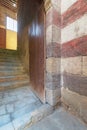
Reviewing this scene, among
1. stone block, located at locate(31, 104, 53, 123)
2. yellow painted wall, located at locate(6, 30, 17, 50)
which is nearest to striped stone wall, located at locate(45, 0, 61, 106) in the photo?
stone block, located at locate(31, 104, 53, 123)

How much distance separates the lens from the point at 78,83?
1425 millimetres

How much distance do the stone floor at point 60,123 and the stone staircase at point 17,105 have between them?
0.09m

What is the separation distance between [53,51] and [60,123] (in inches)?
41.6

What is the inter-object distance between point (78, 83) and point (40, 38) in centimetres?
109

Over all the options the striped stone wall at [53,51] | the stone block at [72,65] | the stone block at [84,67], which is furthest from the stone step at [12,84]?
the stone block at [84,67]

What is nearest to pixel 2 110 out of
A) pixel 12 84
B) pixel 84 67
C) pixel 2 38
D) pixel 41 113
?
pixel 41 113

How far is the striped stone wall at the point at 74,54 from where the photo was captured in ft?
4.39

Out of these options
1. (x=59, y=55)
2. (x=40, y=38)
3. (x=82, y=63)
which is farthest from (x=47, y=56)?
(x=82, y=63)

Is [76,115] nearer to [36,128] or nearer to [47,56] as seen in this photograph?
[36,128]

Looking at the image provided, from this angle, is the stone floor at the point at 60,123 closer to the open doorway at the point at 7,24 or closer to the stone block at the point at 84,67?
the stone block at the point at 84,67

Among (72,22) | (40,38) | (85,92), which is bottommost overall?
(85,92)

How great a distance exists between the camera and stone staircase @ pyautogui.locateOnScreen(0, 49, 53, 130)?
123 centimetres

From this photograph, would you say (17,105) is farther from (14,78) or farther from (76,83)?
(14,78)

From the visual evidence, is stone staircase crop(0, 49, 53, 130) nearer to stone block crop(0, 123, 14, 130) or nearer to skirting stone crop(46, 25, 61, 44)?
stone block crop(0, 123, 14, 130)
